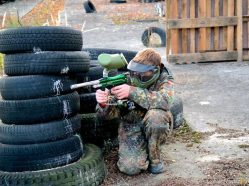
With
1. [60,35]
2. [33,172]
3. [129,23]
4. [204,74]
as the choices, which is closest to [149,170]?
[33,172]

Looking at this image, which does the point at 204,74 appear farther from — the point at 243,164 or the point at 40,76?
the point at 40,76

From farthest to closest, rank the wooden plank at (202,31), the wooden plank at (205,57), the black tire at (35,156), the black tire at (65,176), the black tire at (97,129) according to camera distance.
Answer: the wooden plank at (205,57)
the wooden plank at (202,31)
the black tire at (97,129)
the black tire at (35,156)
the black tire at (65,176)

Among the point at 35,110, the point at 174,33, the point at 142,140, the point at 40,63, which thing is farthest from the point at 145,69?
the point at 174,33

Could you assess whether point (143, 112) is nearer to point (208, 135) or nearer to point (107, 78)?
point (107, 78)

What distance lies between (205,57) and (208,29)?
1.80 feet

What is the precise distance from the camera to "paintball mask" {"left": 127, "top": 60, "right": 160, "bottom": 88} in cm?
454

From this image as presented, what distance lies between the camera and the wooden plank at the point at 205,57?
10.1 m

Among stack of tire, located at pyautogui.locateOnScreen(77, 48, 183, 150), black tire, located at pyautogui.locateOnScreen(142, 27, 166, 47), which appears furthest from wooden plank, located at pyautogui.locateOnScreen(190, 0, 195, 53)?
stack of tire, located at pyautogui.locateOnScreen(77, 48, 183, 150)

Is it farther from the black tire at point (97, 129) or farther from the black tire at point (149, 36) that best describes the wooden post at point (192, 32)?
the black tire at point (97, 129)

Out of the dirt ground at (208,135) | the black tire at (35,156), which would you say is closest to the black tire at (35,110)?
the black tire at (35,156)

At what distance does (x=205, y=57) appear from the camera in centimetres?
1013

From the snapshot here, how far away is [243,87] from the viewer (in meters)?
7.98

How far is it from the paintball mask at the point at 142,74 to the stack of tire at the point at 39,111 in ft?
1.67

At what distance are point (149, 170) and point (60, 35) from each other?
148 cm
